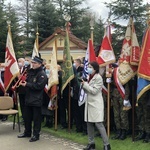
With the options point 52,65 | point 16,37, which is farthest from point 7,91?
point 16,37

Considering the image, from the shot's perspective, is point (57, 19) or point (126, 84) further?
point (57, 19)

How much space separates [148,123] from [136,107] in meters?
0.49

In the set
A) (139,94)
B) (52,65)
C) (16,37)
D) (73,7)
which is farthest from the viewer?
(73,7)

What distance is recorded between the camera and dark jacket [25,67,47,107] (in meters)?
7.55

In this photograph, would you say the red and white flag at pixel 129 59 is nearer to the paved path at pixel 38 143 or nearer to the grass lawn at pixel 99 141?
the grass lawn at pixel 99 141

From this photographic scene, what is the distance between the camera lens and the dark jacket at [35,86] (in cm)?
755

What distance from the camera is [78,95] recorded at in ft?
27.8

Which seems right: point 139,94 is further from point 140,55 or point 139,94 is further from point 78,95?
point 78,95

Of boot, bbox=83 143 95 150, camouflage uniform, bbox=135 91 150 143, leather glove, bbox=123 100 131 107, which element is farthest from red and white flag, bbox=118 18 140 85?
boot, bbox=83 143 95 150

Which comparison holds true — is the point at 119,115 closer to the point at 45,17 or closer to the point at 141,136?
the point at 141,136

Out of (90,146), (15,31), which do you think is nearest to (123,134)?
(90,146)

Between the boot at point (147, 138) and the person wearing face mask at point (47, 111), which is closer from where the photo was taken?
the boot at point (147, 138)

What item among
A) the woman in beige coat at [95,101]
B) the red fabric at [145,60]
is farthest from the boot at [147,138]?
the red fabric at [145,60]

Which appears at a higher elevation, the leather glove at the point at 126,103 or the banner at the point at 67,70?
the banner at the point at 67,70
